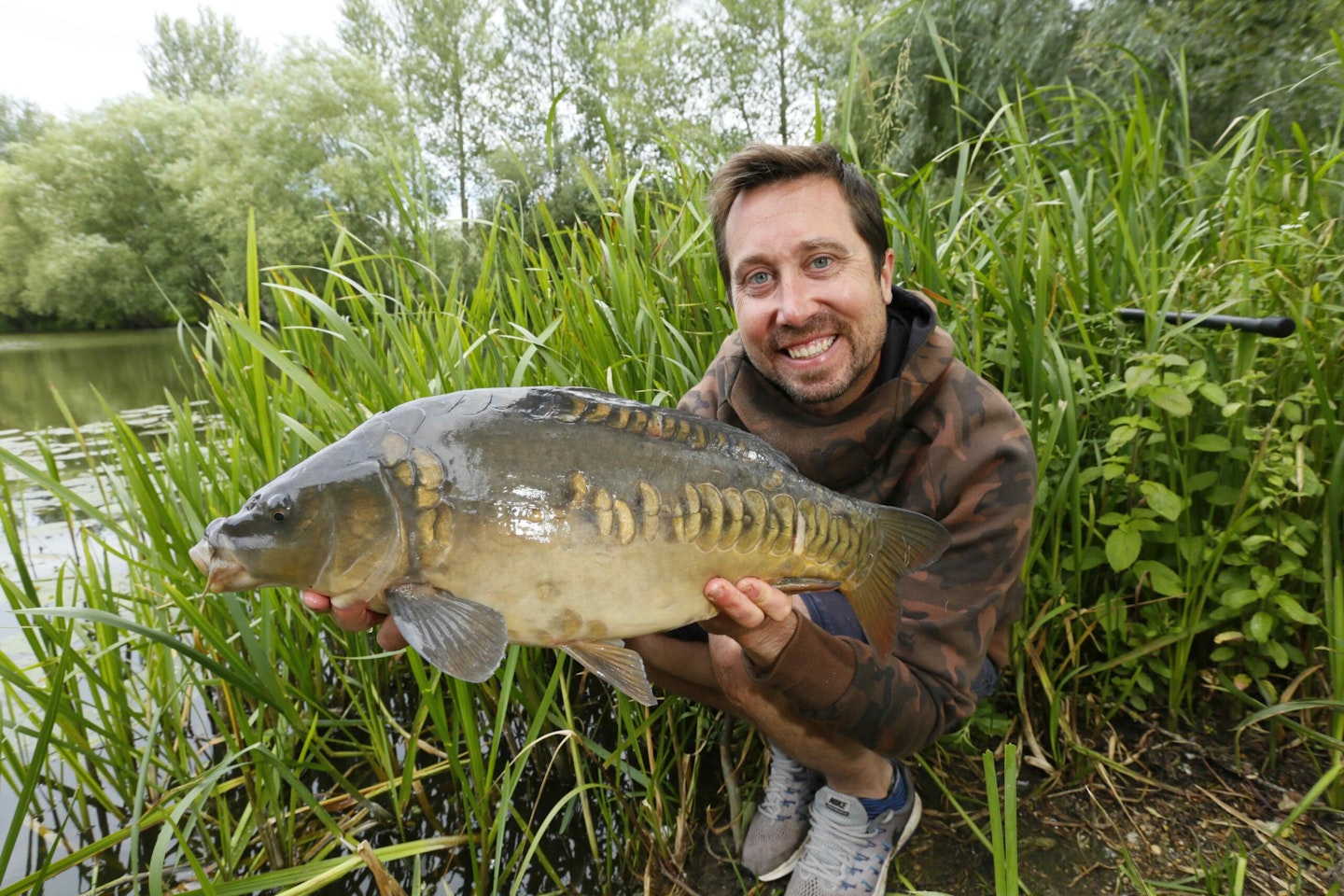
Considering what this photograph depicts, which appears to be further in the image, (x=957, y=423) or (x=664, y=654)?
(x=664, y=654)

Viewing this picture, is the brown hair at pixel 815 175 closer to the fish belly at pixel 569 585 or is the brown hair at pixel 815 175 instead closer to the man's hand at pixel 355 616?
the fish belly at pixel 569 585

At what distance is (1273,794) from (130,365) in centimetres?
1785

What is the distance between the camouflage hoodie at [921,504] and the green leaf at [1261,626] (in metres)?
0.49

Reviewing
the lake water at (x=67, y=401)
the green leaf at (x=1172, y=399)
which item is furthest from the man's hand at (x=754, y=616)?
the lake water at (x=67, y=401)

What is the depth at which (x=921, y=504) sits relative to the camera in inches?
62.4

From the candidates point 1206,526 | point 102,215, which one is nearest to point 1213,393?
point 1206,526

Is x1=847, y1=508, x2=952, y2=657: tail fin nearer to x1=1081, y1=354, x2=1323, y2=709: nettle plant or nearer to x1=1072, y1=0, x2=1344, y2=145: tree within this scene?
x1=1081, y1=354, x2=1323, y2=709: nettle plant

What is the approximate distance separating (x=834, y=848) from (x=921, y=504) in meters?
0.76

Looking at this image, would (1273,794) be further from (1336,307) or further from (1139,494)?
(1336,307)

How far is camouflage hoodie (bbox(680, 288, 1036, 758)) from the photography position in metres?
1.38

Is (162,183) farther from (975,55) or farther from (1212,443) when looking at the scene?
(1212,443)

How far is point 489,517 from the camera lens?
105 cm

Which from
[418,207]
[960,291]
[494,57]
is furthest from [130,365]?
[960,291]

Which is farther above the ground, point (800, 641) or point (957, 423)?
point (957, 423)
